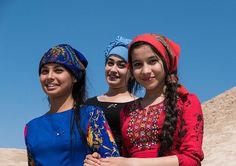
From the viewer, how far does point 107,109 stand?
467 cm

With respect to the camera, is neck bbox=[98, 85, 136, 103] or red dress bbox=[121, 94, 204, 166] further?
neck bbox=[98, 85, 136, 103]

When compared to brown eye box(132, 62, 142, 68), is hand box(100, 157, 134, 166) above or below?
below

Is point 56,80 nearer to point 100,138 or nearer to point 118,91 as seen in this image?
point 100,138

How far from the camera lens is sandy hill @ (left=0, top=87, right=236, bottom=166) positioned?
1880 cm

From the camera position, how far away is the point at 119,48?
5.03m

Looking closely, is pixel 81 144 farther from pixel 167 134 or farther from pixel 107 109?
pixel 107 109

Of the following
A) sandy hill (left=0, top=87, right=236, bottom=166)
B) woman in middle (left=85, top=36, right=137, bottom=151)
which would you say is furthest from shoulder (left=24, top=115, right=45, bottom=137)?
sandy hill (left=0, top=87, right=236, bottom=166)

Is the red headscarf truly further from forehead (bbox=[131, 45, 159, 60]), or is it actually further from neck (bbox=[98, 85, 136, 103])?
neck (bbox=[98, 85, 136, 103])

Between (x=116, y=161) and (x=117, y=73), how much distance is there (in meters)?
1.83

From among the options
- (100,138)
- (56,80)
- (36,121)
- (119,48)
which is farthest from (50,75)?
(119,48)

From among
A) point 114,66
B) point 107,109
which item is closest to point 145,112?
point 107,109

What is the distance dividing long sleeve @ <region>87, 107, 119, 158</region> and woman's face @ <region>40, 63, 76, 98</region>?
35cm

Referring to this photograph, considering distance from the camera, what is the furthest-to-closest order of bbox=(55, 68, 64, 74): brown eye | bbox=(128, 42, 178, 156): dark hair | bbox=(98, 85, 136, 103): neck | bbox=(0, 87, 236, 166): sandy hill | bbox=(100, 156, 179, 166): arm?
bbox=(0, 87, 236, 166): sandy hill → bbox=(98, 85, 136, 103): neck → bbox=(55, 68, 64, 74): brown eye → bbox=(128, 42, 178, 156): dark hair → bbox=(100, 156, 179, 166): arm

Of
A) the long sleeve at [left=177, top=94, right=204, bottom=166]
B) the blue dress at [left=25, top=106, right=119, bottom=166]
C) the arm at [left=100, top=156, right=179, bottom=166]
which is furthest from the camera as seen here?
the blue dress at [left=25, top=106, right=119, bottom=166]
